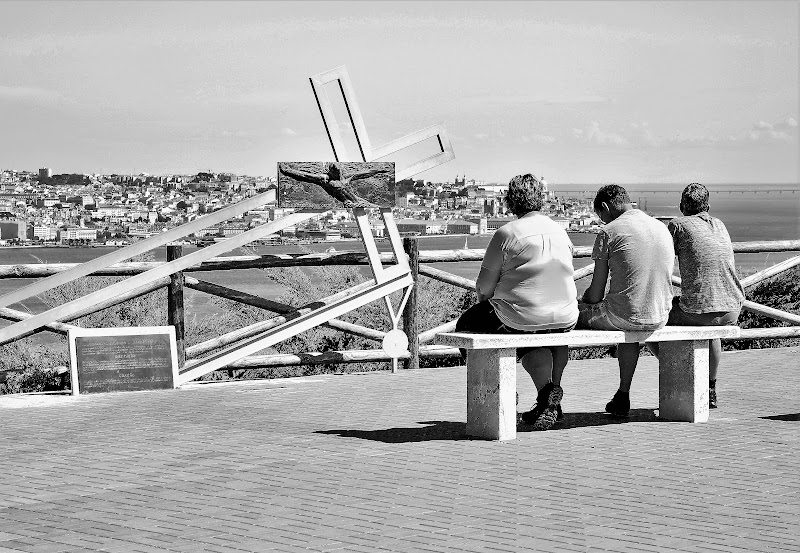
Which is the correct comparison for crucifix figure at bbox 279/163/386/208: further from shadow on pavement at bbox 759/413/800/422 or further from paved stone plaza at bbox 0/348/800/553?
shadow on pavement at bbox 759/413/800/422

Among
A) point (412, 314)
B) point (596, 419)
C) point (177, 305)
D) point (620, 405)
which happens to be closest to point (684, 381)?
point (620, 405)

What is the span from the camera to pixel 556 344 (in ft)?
25.9

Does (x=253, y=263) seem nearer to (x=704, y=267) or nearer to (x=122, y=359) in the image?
(x=122, y=359)

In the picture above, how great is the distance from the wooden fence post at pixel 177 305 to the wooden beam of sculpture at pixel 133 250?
825 millimetres

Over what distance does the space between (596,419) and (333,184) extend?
10.5 feet

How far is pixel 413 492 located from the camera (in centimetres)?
637

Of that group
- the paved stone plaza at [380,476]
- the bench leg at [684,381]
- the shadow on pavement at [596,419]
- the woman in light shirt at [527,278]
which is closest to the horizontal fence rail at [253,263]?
the paved stone plaza at [380,476]

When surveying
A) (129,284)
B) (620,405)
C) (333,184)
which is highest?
(333,184)

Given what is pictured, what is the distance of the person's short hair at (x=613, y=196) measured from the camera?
8516 mm

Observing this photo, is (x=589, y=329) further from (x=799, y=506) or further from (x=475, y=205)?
(x=475, y=205)

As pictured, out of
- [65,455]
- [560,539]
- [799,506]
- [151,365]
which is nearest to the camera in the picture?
[560,539]

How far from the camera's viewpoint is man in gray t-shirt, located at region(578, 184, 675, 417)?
834cm

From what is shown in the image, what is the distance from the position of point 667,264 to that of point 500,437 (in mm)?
1713

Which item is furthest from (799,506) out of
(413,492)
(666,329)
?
(666,329)
